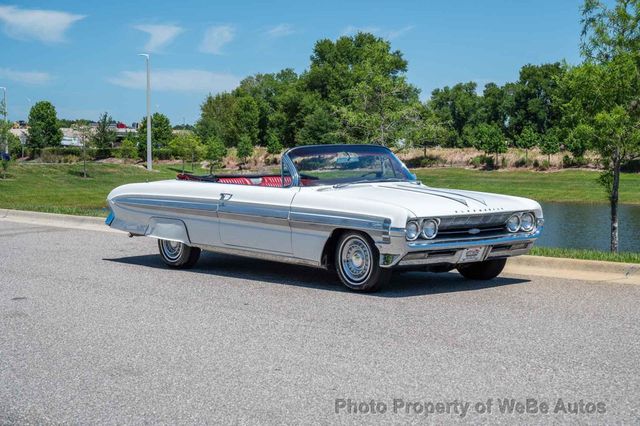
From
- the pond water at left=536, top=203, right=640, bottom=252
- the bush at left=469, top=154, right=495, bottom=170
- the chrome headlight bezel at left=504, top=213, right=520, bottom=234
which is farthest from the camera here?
the bush at left=469, top=154, right=495, bottom=170

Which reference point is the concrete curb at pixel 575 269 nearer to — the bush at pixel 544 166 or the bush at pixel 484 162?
the bush at pixel 544 166

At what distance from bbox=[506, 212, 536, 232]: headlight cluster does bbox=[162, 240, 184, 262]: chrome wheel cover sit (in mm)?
3984

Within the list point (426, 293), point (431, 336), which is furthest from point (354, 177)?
point (431, 336)

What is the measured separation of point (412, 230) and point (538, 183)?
55.2 meters

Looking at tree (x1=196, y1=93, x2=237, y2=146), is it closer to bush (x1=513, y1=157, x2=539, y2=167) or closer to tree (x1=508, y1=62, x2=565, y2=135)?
tree (x1=508, y1=62, x2=565, y2=135)

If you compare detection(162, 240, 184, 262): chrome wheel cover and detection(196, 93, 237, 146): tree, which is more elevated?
detection(196, 93, 237, 146): tree

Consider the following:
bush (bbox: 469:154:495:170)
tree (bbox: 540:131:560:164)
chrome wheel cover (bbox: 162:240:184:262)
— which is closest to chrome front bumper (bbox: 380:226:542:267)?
chrome wheel cover (bbox: 162:240:184:262)

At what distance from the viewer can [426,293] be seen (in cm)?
860

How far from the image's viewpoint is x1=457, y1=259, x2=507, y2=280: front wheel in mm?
9318

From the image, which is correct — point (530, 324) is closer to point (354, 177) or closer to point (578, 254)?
point (354, 177)

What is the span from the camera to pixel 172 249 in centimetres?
1058

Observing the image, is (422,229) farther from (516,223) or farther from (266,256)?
(266,256)

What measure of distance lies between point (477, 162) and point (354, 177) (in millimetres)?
67459

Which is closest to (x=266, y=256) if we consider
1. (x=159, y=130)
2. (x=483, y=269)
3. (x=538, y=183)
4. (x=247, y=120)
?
(x=483, y=269)
